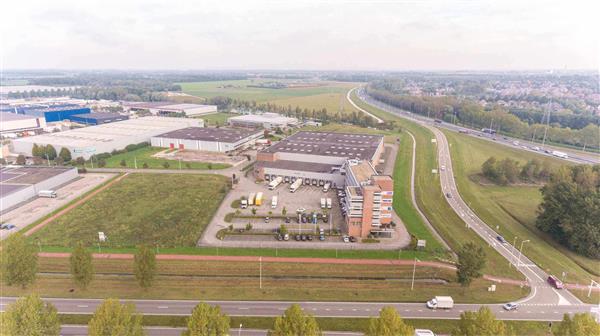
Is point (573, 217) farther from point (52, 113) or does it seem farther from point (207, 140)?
point (52, 113)

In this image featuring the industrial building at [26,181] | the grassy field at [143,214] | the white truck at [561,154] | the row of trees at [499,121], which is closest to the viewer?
the grassy field at [143,214]

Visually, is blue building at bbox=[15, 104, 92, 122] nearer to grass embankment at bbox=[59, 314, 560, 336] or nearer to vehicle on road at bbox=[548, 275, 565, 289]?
grass embankment at bbox=[59, 314, 560, 336]

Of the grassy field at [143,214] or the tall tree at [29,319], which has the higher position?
the tall tree at [29,319]

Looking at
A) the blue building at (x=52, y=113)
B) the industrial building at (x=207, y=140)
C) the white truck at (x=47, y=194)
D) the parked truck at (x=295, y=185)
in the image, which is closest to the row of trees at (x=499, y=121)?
the industrial building at (x=207, y=140)

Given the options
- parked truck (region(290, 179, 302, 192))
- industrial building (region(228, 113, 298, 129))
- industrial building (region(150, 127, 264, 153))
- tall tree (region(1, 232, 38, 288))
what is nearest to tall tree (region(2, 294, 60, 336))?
tall tree (region(1, 232, 38, 288))

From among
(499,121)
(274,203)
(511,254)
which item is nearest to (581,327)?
(511,254)

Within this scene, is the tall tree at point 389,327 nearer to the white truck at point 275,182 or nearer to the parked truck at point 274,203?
the parked truck at point 274,203
